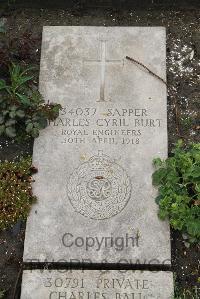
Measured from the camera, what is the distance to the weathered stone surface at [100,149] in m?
4.82

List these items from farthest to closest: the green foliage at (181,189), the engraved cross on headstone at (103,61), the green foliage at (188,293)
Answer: the engraved cross on headstone at (103,61), the green foliage at (181,189), the green foliage at (188,293)

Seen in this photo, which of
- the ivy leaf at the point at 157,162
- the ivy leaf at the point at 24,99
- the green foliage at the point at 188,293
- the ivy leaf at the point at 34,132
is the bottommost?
the green foliage at the point at 188,293

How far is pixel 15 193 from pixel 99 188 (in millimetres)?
754

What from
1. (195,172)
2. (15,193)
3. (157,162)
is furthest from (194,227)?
(15,193)

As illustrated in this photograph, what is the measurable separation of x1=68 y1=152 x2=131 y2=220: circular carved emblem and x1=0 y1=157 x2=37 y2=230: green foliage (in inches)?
15.0

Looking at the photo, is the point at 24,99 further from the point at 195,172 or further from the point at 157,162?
the point at 195,172

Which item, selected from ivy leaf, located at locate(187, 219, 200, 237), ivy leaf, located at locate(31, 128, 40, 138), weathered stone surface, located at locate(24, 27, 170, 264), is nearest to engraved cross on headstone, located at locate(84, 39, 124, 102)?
weathered stone surface, located at locate(24, 27, 170, 264)

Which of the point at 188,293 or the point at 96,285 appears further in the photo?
the point at 188,293

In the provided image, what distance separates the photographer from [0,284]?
488 cm

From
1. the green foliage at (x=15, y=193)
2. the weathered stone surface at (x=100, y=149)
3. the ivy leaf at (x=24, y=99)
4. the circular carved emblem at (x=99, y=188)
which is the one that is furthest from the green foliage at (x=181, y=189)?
the ivy leaf at (x=24, y=99)

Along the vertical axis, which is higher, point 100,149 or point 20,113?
point 20,113

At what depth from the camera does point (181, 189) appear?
16.2 feet

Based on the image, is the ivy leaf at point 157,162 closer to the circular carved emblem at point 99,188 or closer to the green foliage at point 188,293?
the circular carved emblem at point 99,188

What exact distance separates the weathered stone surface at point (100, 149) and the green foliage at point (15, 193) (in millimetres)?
82
